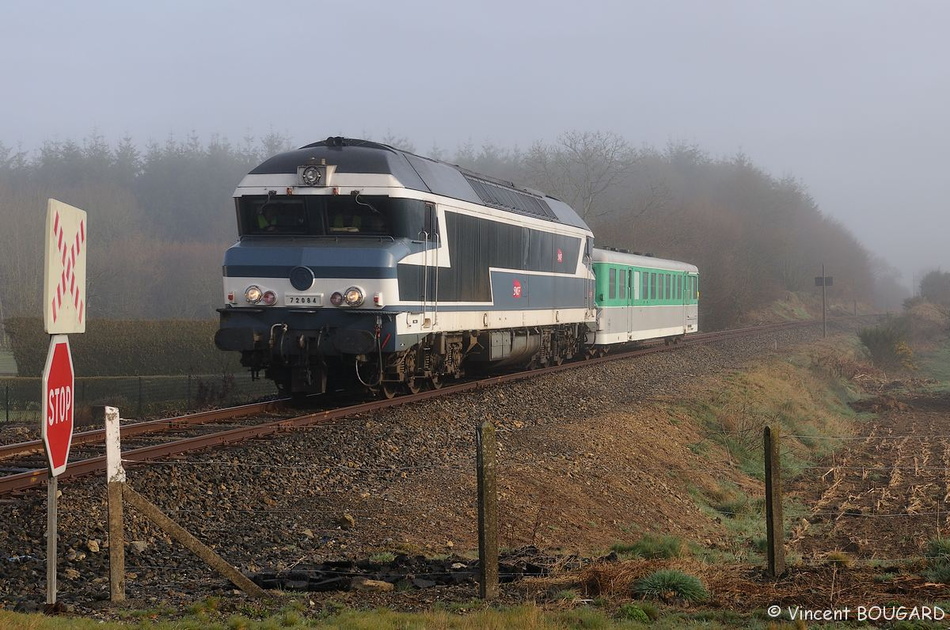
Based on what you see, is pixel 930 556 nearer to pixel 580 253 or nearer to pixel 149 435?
pixel 149 435

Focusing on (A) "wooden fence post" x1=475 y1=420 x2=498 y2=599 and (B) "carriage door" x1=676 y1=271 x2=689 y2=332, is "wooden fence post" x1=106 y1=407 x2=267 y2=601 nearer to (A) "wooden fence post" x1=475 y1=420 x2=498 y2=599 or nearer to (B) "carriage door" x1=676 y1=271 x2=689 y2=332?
(A) "wooden fence post" x1=475 y1=420 x2=498 y2=599

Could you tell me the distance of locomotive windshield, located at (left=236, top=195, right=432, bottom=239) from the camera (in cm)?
1460

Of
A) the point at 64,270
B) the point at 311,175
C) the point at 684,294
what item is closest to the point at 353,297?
the point at 311,175

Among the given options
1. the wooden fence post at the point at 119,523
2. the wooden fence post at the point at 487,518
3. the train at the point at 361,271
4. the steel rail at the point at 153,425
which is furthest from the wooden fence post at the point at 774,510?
the steel rail at the point at 153,425

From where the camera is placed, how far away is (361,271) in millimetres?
14023

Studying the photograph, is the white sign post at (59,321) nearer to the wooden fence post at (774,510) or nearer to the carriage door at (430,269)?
the wooden fence post at (774,510)

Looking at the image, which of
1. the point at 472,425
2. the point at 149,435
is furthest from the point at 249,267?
the point at 472,425

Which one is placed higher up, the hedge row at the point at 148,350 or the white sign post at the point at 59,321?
the white sign post at the point at 59,321

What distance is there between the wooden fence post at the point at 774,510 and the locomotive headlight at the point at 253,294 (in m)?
8.74

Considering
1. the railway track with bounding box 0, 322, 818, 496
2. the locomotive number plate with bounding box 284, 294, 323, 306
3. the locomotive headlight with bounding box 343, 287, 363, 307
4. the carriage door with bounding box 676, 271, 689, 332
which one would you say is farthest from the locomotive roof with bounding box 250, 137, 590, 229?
the carriage door with bounding box 676, 271, 689, 332

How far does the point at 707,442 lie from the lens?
1753 cm

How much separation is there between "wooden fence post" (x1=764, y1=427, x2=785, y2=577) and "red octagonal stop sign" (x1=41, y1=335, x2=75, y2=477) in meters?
5.24

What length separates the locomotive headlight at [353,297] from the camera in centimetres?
1395

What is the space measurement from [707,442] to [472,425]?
5.33 metres
